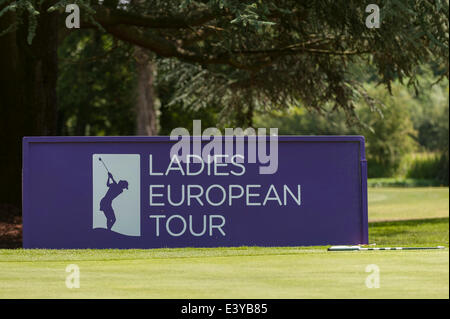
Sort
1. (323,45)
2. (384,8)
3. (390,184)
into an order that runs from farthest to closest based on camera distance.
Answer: (390,184) → (323,45) → (384,8)

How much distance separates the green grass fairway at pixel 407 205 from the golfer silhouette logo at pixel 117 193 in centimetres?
1765

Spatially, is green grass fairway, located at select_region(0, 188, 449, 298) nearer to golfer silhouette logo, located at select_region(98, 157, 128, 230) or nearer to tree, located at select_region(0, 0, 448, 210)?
golfer silhouette logo, located at select_region(98, 157, 128, 230)

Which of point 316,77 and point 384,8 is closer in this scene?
point 384,8

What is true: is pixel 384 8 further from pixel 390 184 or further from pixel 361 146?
pixel 390 184

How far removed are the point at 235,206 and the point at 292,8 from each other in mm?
7533

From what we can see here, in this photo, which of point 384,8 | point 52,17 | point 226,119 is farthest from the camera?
point 226,119

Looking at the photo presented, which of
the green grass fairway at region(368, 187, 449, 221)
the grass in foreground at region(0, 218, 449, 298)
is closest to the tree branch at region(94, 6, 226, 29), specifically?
the grass in foreground at region(0, 218, 449, 298)

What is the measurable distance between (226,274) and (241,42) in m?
11.1

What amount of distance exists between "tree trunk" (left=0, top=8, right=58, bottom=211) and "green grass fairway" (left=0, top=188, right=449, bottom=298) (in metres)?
6.59

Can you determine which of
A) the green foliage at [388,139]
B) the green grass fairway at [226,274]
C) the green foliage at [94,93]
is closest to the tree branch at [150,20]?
the green grass fairway at [226,274]

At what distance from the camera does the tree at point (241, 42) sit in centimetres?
1564

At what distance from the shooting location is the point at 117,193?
10.7 metres

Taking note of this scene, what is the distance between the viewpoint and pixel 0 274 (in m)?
7.70
